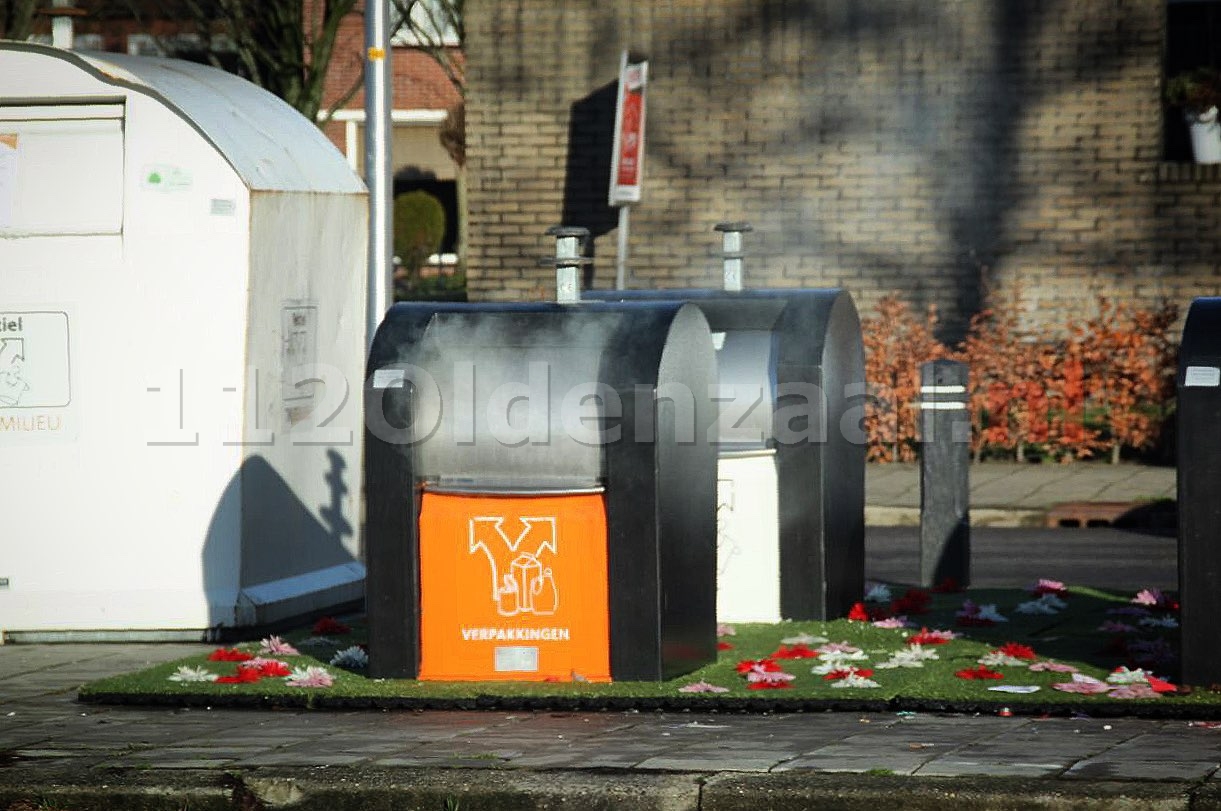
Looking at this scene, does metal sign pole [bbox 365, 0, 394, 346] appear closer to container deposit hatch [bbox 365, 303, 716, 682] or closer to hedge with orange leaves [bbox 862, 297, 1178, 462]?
container deposit hatch [bbox 365, 303, 716, 682]

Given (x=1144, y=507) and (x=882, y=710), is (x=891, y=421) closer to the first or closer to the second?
(x=1144, y=507)

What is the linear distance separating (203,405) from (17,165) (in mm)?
1377

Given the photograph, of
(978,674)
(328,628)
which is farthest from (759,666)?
Answer: (328,628)

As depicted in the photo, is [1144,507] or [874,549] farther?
[1144,507]

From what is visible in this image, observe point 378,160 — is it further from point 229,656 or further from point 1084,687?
point 1084,687

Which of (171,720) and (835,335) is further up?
(835,335)

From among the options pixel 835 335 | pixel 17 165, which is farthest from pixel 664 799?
pixel 17 165

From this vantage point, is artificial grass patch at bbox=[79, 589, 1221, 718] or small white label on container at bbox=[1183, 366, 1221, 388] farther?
small white label on container at bbox=[1183, 366, 1221, 388]

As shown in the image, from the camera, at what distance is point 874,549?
43.1ft

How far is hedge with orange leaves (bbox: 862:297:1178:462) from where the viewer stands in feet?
55.0


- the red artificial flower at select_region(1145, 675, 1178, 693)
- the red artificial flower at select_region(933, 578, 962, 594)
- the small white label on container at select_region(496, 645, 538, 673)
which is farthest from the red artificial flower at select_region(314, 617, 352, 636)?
the red artificial flower at select_region(1145, 675, 1178, 693)

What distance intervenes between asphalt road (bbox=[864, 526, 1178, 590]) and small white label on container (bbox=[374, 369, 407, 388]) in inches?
166

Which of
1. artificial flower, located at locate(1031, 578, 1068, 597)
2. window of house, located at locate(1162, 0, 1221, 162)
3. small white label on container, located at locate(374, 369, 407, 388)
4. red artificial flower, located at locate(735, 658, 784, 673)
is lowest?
red artificial flower, located at locate(735, 658, 784, 673)

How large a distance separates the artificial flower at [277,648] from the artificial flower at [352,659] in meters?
0.38
